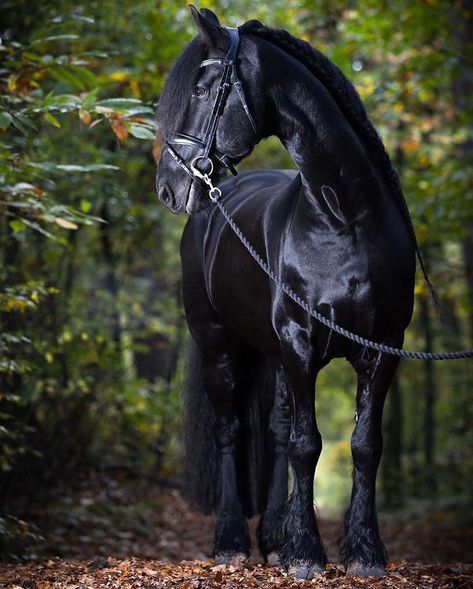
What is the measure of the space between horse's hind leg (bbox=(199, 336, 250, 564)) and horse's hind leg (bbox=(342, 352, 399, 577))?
92 cm

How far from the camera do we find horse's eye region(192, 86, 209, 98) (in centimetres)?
391

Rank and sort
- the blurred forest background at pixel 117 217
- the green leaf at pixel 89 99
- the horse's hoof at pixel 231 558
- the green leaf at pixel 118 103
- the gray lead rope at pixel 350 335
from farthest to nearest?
the blurred forest background at pixel 117 217
the green leaf at pixel 118 103
the horse's hoof at pixel 231 558
the green leaf at pixel 89 99
the gray lead rope at pixel 350 335

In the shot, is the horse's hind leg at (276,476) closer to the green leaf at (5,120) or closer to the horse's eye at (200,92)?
the horse's eye at (200,92)

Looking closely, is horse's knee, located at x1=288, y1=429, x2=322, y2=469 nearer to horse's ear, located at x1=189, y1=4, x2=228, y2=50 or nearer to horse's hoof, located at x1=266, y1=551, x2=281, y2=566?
horse's hoof, located at x1=266, y1=551, x2=281, y2=566

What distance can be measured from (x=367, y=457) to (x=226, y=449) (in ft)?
4.19

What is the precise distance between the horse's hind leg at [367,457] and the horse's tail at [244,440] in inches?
41.7

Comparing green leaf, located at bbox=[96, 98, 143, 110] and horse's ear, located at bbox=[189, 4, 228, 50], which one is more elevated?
green leaf, located at bbox=[96, 98, 143, 110]

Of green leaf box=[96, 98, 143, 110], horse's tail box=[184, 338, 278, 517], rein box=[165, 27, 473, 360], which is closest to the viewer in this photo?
rein box=[165, 27, 473, 360]

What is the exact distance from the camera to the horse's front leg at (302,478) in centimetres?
396

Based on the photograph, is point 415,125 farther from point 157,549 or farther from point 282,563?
point 282,563

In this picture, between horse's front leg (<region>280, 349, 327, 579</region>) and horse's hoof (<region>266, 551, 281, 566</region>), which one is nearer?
horse's front leg (<region>280, 349, 327, 579</region>)

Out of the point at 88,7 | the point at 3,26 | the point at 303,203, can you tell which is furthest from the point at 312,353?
the point at 88,7

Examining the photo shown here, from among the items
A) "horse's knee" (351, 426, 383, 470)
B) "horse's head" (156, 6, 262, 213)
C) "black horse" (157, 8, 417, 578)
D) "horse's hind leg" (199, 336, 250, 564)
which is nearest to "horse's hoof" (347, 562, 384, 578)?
"black horse" (157, 8, 417, 578)

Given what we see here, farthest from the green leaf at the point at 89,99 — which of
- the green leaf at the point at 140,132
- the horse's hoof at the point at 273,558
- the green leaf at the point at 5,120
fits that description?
the horse's hoof at the point at 273,558
